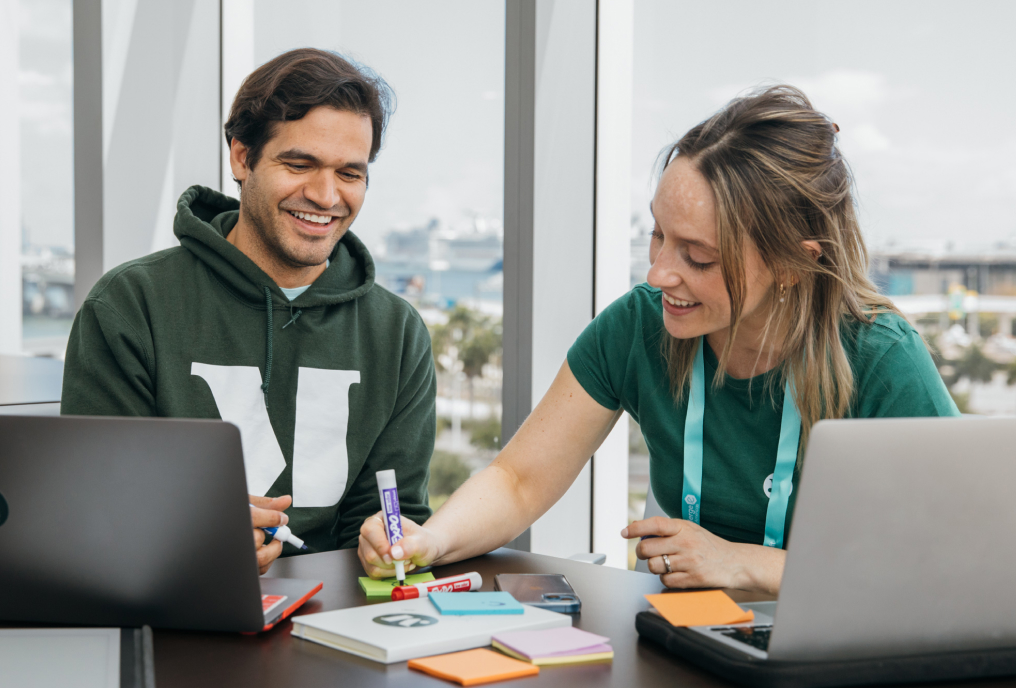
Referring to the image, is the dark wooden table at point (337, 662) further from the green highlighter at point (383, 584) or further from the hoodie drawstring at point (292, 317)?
the hoodie drawstring at point (292, 317)

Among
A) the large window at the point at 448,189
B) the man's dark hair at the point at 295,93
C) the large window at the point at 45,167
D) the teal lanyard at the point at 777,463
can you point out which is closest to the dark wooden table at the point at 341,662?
the teal lanyard at the point at 777,463

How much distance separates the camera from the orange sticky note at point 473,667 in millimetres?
778

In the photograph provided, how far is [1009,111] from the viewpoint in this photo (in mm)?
1640

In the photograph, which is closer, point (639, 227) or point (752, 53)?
point (752, 53)

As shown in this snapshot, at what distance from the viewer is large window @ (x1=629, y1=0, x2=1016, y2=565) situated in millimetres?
1656

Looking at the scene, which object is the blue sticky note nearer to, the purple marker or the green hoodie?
the purple marker

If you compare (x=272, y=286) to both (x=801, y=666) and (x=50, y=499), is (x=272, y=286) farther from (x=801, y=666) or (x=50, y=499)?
(x=801, y=666)

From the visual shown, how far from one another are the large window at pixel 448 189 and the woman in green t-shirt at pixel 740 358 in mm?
827

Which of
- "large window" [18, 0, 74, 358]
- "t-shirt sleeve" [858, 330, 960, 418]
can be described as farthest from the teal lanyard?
"large window" [18, 0, 74, 358]

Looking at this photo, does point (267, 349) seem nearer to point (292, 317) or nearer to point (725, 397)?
point (292, 317)

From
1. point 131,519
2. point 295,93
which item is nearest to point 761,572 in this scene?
point 131,519

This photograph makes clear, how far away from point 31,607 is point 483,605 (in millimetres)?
495

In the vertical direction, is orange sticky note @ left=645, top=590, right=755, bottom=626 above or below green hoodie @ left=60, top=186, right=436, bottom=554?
below

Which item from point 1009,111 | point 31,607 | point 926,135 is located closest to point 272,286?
point 31,607
